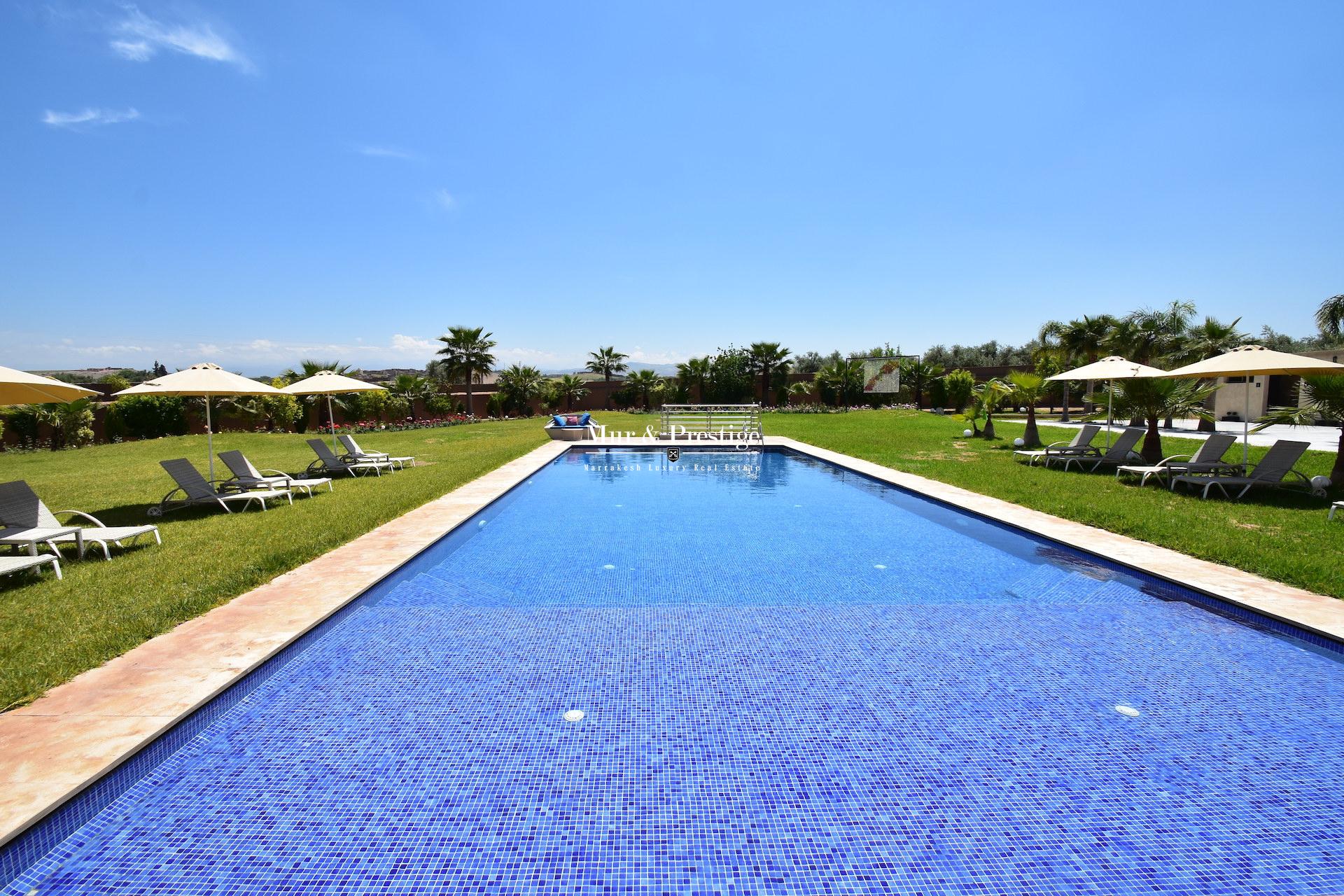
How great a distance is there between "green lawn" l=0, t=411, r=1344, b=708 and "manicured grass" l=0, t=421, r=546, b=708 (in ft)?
0.05

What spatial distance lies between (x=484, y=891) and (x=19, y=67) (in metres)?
15.3

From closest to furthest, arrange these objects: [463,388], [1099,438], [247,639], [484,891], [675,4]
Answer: [484,891] → [247,639] → [675,4] → [1099,438] → [463,388]

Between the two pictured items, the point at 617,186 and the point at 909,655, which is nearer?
the point at 909,655

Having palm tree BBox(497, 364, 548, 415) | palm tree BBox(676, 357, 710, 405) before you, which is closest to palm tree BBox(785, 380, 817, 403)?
palm tree BBox(676, 357, 710, 405)

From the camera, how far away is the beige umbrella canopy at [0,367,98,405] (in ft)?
18.1

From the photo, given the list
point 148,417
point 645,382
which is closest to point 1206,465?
point 645,382

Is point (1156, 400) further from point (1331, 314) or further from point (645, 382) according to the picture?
point (645, 382)

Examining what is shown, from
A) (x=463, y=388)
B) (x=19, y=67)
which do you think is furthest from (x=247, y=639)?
(x=463, y=388)

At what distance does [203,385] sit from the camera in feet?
27.9

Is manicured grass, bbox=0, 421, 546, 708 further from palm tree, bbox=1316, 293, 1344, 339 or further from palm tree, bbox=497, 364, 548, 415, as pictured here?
palm tree, bbox=1316, 293, 1344, 339

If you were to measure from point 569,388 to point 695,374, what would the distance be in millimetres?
7408

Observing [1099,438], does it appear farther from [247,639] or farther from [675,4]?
[247,639]

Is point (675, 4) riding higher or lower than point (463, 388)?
higher

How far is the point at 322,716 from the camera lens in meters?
3.23
